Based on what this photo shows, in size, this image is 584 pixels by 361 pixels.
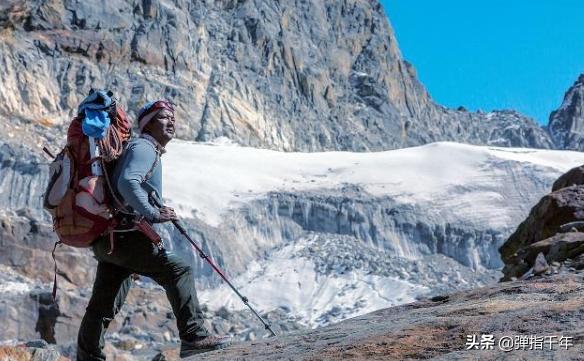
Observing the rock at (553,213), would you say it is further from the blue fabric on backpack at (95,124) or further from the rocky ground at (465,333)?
the blue fabric on backpack at (95,124)

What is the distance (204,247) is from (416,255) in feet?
32.8

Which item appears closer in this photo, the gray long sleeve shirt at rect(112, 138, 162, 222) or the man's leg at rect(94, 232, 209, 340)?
the gray long sleeve shirt at rect(112, 138, 162, 222)

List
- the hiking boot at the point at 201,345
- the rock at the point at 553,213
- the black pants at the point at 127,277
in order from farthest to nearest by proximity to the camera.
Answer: the rock at the point at 553,213, the hiking boot at the point at 201,345, the black pants at the point at 127,277

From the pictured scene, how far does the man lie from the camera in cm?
448

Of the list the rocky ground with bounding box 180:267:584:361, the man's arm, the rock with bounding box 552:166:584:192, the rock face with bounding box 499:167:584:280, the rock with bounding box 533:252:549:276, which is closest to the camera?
the rocky ground with bounding box 180:267:584:361

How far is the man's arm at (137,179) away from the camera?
4.33 m

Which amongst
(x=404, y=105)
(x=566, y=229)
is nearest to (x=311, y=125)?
(x=404, y=105)

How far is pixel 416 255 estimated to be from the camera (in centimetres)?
4000

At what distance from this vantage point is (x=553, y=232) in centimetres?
927

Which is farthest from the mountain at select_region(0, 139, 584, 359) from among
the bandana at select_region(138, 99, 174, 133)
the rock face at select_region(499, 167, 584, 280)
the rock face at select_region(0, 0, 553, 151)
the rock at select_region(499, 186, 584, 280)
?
→ the bandana at select_region(138, 99, 174, 133)

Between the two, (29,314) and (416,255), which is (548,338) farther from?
(416,255)

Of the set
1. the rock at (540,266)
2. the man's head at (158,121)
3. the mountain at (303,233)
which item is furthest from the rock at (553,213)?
the mountain at (303,233)

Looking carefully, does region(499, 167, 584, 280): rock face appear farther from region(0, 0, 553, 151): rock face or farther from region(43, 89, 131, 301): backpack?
region(0, 0, 553, 151): rock face

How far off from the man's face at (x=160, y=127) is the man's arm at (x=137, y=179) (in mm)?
221
